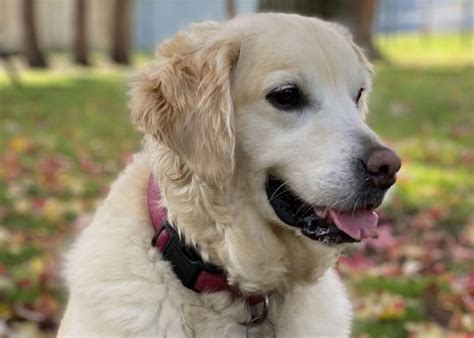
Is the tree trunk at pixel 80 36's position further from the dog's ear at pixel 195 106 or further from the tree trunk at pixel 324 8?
the dog's ear at pixel 195 106

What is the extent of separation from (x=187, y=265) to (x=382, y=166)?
0.75 metres

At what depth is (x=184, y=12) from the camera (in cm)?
3002

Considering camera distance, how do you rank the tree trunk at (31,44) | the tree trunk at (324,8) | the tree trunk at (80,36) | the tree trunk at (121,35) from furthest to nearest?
the tree trunk at (121,35), the tree trunk at (80,36), the tree trunk at (31,44), the tree trunk at (324,8)

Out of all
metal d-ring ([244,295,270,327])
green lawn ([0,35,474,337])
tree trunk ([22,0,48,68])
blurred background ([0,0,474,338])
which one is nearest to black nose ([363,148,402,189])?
metal d-ring ([244,295,270,327])

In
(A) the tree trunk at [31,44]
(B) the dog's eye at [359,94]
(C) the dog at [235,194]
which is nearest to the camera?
(C) the dog at [235,194]

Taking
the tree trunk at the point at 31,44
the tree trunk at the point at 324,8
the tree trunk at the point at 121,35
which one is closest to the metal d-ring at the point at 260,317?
the tree trunk at the point at 324,8

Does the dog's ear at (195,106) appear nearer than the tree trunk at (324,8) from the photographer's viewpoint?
Yes

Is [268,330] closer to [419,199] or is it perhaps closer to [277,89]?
Result: [277,89]

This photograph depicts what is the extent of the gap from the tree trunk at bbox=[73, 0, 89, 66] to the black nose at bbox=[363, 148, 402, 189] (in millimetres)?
19106

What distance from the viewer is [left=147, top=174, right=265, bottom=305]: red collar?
2.94 metres

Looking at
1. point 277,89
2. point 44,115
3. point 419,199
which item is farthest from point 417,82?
point 277,89

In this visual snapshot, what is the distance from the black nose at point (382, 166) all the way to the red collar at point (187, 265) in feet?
2.06

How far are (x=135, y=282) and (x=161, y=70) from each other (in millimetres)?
757

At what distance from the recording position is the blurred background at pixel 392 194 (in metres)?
4.88
